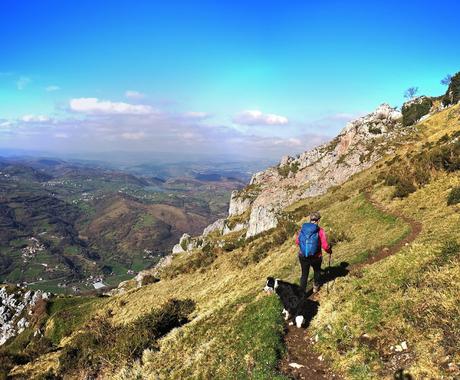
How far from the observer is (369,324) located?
13594 millimetres

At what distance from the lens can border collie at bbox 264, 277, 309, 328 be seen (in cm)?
1620

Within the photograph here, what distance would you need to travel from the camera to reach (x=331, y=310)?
15.8 metres

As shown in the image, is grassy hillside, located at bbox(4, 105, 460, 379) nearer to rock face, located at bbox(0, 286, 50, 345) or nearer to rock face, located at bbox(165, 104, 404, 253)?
→ rock face, located at bbox(0, 286, 50, 345)

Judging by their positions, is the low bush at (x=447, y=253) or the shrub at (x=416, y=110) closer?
the low bush at (x=447, y=253)

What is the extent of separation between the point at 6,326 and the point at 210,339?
1958 inches

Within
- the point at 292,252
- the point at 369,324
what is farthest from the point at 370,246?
the point at 369,324

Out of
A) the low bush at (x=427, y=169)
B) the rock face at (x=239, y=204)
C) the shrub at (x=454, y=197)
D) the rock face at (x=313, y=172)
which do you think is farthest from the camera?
the rock face at (x=239, y=204)

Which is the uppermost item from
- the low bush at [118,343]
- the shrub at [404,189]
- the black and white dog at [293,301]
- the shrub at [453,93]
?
the shrub at [453,93]

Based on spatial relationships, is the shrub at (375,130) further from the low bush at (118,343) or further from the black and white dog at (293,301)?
the black and white dog at (293,301)

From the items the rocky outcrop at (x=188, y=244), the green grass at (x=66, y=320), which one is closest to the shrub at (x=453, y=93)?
the rocky outcrop at (x=188, y=244)

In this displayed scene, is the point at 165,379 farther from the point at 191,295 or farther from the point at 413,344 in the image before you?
the point at 191,295

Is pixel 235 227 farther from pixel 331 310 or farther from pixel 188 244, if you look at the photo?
pixel 331 310

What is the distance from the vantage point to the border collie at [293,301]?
53.2 feet

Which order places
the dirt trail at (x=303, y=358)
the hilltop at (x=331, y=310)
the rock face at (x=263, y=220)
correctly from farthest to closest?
the rock face at (x=263, y=220) < the dirt trail at (x=303, y=358) < the hilltop at (x=331, y=310)
